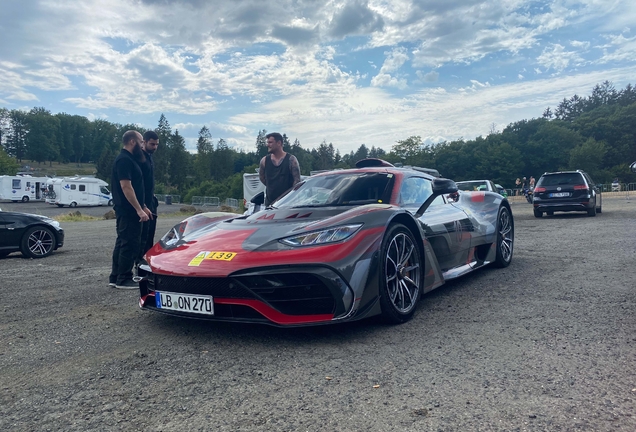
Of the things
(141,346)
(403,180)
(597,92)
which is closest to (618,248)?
(403,180)

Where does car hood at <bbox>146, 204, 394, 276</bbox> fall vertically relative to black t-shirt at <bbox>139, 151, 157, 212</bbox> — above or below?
below

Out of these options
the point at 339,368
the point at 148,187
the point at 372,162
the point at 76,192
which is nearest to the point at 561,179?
the point at 372,162

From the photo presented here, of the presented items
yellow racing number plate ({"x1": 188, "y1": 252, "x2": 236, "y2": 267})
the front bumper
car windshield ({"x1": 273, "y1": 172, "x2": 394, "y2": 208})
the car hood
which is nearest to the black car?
the car hood

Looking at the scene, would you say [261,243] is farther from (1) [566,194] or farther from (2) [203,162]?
(2) [203,162]

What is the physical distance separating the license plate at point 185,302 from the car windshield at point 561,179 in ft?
48.6

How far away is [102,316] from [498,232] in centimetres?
458

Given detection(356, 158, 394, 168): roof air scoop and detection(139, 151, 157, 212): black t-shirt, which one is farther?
detection(356, 158, 394, 168): roof air scoop

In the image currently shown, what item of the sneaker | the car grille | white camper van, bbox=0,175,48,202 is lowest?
the sneaker

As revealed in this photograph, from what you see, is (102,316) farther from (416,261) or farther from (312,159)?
(312,159)

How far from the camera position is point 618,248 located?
7625 mm

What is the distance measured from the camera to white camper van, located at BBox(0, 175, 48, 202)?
50.2 metres

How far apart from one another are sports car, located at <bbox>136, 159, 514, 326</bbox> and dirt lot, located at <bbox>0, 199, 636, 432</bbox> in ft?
0.77

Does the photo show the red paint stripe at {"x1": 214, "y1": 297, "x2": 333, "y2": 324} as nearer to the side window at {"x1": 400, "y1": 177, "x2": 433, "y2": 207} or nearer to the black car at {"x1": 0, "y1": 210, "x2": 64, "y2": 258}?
the side window at {"x1": 400, "y1": 177, "x2": 433, "y2": 207}

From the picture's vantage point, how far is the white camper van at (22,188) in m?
50.2
